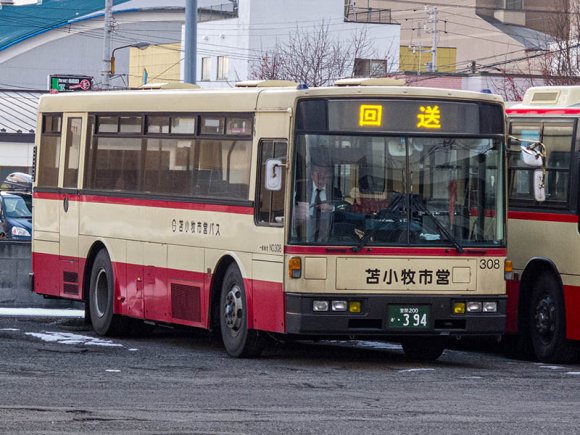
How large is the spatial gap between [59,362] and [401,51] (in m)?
75.3

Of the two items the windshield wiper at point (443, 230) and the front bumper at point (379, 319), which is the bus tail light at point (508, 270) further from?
the windshield wiper at point (443, 230)

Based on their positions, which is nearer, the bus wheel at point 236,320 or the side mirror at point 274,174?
the side mirror at point 274,174

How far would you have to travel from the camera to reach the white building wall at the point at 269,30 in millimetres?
77188

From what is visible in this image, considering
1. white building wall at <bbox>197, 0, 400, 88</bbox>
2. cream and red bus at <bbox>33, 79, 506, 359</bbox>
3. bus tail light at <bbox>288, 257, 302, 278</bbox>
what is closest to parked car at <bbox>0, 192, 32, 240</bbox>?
cream and red bus at <bbox>33, 79, 506, 359</bbox>

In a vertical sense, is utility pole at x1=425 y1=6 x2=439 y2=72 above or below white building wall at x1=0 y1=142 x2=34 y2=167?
above

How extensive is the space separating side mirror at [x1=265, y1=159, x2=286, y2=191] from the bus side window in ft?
0.16

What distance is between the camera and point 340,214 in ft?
50.4

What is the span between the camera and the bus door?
1997 centimetres

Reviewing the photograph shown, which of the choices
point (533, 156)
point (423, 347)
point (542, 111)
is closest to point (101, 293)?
point (423, 347)

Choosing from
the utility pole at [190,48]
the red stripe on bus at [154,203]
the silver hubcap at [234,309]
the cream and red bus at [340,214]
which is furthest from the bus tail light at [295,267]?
the utility pole at [190,48]

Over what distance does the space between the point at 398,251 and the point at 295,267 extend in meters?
1.02

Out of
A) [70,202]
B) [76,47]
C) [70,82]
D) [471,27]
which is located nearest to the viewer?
[70,202]

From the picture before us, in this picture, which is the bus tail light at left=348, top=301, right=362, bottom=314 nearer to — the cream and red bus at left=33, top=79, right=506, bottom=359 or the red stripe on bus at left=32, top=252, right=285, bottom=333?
the cream and red bus at left=33, top=79, right=506, bottom=359

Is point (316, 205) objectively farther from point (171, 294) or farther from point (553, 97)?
point (553, 97)
